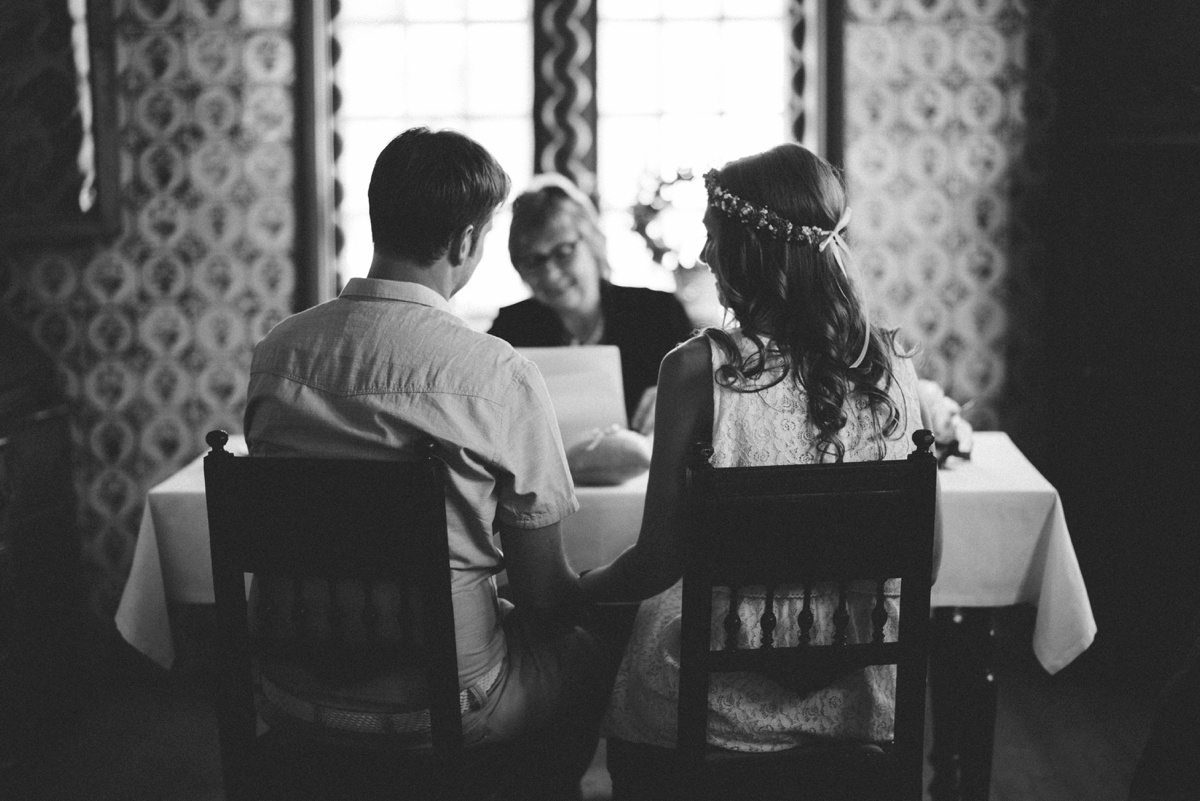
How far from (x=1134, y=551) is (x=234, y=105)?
2.86 m

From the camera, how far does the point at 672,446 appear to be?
1.39m

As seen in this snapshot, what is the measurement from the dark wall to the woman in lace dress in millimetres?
1558

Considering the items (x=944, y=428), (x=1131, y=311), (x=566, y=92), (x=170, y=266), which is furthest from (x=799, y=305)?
(x=170, y=266)

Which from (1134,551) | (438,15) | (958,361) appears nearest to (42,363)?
(438,15)

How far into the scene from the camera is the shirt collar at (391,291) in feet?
4.40

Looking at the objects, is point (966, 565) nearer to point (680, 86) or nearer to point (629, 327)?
point (629, 327)

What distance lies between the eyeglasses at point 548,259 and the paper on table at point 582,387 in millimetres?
582

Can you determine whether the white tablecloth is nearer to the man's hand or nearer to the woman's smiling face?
the man's hand

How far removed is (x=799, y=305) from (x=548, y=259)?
129cm

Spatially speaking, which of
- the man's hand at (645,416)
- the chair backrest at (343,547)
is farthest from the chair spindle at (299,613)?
the man's hand at (645,416)

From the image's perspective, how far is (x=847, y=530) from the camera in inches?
48.8

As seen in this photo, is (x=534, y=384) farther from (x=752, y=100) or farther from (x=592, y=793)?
(x=752, y=100)

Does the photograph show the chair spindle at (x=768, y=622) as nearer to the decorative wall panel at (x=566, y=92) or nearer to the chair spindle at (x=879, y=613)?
the chair spindle at (x=879, y=613)

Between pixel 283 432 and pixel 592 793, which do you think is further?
pixel 592 793
